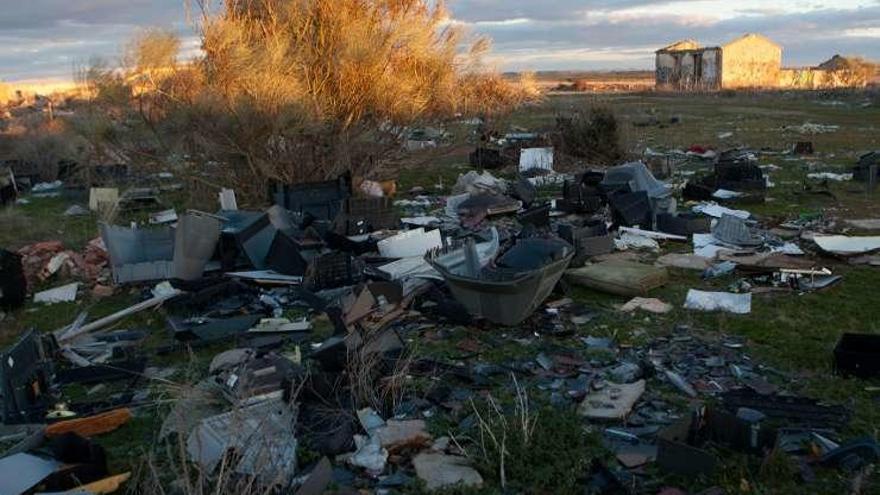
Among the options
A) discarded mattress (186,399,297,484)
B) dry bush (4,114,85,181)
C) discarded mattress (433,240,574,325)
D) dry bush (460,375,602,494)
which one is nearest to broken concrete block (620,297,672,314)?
discarded mattress (433,240,574,325)

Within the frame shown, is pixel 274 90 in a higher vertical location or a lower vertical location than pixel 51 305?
higher

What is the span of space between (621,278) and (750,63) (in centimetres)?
4575

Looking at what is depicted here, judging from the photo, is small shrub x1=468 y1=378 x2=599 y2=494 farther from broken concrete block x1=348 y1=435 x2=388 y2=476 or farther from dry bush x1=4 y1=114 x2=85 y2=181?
dry bush x1=4 y1=114 x2=85 y2=181

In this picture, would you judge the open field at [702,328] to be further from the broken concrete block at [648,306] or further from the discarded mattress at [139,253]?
the discarded mattress at [139,253]

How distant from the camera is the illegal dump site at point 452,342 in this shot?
153 inches

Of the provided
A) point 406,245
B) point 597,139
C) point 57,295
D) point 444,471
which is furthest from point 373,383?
point 597,139

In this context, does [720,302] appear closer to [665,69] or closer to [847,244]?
[847,244]

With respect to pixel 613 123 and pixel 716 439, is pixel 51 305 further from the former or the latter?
pixel 613 123

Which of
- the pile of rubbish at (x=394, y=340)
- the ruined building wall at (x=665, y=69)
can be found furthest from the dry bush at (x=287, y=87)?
the ruined building wall at (x=665, y=69)

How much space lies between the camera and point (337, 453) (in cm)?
414

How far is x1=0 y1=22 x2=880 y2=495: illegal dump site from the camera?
3.88 meters

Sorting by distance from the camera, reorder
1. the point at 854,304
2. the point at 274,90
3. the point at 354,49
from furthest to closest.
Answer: the point at 354,49, the point at 274,90, the point at 854,304

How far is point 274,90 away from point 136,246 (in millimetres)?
3943

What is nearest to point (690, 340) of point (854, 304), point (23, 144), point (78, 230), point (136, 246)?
point (854, 304)
